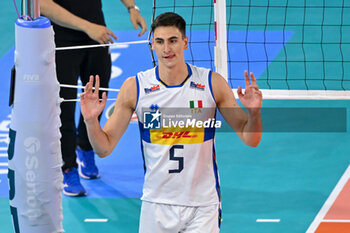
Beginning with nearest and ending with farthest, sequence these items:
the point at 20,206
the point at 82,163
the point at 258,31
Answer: the point at 20,206 < the point at 82,163 < the point at 258,31

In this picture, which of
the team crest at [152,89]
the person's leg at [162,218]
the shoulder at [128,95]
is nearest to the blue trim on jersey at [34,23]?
the shoulder at [128,95]

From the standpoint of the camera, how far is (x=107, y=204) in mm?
7844

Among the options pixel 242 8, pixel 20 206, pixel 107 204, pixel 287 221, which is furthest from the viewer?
pixel 242 8

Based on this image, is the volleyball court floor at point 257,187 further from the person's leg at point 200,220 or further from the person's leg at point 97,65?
the person's leg at point 200,220

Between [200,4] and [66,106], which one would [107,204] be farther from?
[200,4]

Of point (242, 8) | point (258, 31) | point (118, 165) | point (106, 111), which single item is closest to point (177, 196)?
point (118, 165)

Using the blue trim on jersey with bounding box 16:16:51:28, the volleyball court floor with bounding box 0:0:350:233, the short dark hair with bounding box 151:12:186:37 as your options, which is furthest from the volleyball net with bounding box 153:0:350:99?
the blue trim on jersey with bounding box 16:16:51:28

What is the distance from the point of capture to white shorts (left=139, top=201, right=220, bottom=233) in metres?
5.30

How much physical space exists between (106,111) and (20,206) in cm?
521

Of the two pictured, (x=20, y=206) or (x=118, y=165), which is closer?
(x=20, y=206)

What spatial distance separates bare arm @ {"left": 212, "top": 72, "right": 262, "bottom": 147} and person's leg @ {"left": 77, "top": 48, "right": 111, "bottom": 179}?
2811 mm

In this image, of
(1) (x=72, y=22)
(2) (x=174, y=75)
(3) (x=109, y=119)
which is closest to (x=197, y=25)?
(1) (x=72, y=22)

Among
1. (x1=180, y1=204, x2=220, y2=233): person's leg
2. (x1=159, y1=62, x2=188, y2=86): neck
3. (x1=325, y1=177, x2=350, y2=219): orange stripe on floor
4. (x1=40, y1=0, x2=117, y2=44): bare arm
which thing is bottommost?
(x1=325, y1=177, x2=350, y2=219): orange stripe on floor

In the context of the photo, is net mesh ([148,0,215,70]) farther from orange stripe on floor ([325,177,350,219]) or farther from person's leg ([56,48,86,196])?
orange stripe on floor ([325,177,350,219])
